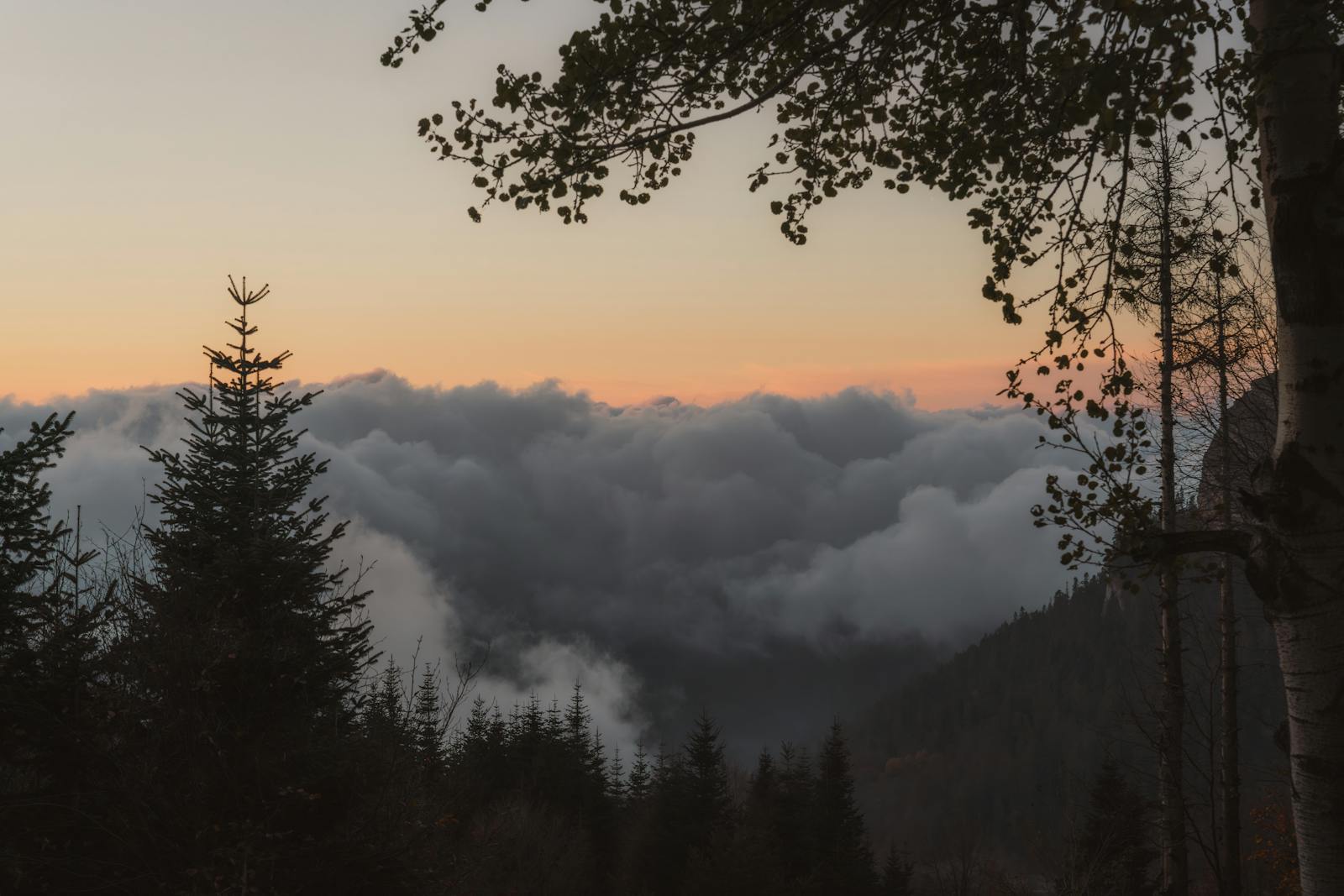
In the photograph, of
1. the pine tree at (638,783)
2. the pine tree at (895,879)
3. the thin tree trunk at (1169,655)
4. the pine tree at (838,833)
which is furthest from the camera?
the pine tree at (638,783)

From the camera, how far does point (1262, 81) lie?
356 cm

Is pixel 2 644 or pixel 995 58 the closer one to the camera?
pixel 995 58

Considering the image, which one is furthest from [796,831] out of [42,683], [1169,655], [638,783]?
[42,683]

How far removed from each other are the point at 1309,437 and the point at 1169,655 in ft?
28.7

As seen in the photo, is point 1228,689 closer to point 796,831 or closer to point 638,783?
point 796,831

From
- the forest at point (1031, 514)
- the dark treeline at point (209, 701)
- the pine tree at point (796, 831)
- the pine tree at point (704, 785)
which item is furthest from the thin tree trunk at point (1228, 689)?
the pine tree at point (704, 785)

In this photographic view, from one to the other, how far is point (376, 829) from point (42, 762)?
450 centimetres

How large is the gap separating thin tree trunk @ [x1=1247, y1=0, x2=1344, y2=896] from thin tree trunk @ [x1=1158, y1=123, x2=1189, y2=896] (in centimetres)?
616

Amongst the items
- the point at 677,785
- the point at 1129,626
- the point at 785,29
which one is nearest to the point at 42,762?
the point at 785,29

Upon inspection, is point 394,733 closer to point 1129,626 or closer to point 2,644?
point 2,644

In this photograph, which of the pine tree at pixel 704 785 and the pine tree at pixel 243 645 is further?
the pine tree at pixel 704 785

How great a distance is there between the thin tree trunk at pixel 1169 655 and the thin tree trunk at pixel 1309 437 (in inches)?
243

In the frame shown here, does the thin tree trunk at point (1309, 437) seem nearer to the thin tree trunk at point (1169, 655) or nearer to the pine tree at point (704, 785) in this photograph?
the thin tree trunk at point (1169, 655)

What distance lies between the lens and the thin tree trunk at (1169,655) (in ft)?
33.7
